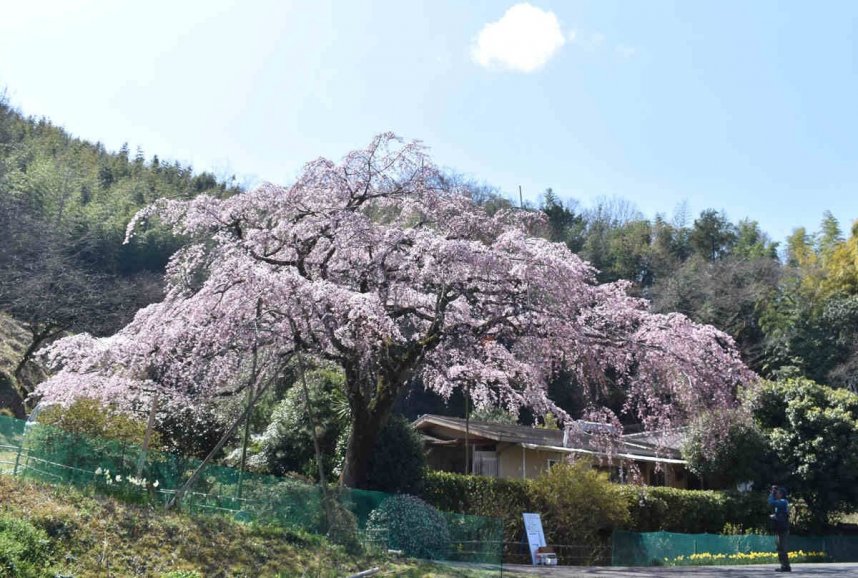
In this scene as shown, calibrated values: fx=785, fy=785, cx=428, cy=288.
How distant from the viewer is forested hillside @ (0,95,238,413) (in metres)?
29.6

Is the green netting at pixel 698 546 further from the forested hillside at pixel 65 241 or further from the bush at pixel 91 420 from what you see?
the forested hillside at pixel 65 241

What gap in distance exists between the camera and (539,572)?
1362 cm

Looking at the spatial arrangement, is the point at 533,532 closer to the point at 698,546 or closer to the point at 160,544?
the point at 698,546

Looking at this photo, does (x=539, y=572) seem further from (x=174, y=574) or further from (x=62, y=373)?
(x=62, y=373)

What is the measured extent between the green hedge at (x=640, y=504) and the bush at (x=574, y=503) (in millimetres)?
268

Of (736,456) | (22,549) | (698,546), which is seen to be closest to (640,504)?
(698,546)

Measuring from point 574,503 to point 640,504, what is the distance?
129 inches

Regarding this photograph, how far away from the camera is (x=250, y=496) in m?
12.6

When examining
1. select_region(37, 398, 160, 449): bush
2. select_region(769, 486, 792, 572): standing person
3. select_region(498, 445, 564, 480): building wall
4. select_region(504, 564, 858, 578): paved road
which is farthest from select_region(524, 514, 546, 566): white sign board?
select_region(498, 445, 564, 480): building wall

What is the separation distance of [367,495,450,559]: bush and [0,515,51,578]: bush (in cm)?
553

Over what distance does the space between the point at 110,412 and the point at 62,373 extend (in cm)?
114

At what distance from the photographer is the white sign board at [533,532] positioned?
53.0 feet

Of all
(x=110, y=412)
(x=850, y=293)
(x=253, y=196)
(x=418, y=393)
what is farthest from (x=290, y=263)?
(x=850, y=293)

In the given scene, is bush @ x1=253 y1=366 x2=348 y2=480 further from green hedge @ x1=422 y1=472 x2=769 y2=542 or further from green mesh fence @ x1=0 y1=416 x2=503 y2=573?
green mesh fence @ x1=0 y1=416 x2=503 y2=573
